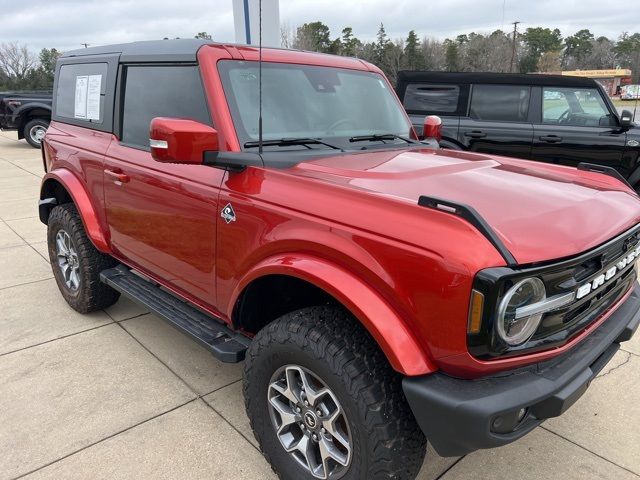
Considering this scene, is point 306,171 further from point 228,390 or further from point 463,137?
point 463,137

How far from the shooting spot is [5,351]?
11.5 feet

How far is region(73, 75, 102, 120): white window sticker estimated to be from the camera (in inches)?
142

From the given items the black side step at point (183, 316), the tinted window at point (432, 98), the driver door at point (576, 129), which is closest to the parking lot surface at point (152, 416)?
the black side step at point (183, 316)

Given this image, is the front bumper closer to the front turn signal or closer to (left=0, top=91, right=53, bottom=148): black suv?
the front turn signal

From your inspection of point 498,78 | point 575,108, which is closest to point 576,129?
point 575,108

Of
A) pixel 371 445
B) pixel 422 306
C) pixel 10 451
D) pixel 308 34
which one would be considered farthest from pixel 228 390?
pixel 308 34

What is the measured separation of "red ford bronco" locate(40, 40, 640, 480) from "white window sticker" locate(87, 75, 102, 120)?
8 cm

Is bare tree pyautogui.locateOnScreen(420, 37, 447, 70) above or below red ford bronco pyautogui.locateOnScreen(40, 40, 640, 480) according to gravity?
above

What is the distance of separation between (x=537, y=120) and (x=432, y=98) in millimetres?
1455

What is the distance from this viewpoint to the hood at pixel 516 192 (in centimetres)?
181

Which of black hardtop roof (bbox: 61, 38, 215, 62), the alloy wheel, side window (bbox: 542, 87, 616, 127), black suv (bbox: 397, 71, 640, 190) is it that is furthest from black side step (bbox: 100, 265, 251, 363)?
side window (bbox: 542, 87, 616, 127)

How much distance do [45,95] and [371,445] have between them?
1596 cm

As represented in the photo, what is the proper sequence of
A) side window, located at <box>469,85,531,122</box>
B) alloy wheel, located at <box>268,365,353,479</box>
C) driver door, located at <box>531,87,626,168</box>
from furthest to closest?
side window, located at <box>469,85,531,122</box>
driver door, located at <box>531,87,626,168</box>
alloy wheel, located at <box>268,365,353,479</box>

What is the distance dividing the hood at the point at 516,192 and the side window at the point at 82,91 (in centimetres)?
198
